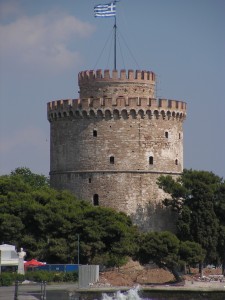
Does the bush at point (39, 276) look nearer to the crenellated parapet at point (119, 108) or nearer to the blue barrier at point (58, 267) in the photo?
the blue barrier at point (58, 267)

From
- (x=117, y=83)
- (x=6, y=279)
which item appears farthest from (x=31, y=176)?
(x=6, y=279)

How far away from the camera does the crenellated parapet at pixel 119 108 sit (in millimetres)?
81062

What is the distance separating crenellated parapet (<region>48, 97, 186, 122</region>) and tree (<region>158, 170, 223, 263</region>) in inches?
186

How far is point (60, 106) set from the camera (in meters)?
83.4

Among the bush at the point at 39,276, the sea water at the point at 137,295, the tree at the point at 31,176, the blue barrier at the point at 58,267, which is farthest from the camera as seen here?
the tree at the point at 31,176

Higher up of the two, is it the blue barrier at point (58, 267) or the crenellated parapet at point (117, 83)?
the crenellated parapet at point (117, 83)

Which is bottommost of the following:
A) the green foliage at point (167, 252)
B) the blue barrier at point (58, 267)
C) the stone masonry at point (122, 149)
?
the blue barrier at point (58, 267)

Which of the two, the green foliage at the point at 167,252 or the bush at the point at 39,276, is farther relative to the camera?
the green foliage at the point at 167,252

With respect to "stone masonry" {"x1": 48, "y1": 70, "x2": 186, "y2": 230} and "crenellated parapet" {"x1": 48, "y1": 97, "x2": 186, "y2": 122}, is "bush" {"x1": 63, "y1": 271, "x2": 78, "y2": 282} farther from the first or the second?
"crenellated parapet" {"x1": 48, "y1": 97, "x2": 186, "y2": 122}

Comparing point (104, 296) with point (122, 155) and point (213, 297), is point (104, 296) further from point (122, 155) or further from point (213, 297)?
point (122, 155)

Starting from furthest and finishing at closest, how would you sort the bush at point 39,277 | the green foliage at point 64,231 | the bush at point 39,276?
1. the green foliage at point 64,231
2. the bush at point 39,276
3. the bush at point 39,277

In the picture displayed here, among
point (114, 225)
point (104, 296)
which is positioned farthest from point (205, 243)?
point (104, 296)

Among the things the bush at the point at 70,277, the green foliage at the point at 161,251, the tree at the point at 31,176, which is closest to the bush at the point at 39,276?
the bush at the point at 70,277

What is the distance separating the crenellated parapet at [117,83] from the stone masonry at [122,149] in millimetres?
67
